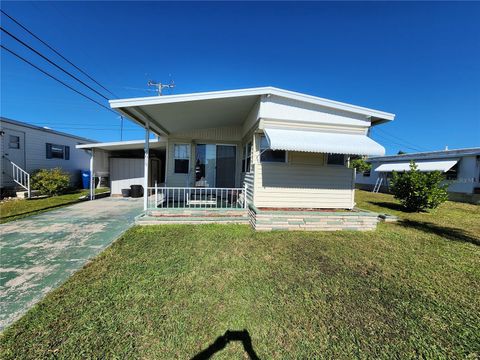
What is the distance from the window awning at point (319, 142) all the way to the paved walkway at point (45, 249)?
487 centimetres

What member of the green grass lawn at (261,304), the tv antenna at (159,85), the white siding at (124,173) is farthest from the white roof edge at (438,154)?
the tv antenna at (159,85)

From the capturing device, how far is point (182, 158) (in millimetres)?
9734

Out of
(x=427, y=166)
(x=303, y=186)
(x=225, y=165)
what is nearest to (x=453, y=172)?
(x=427, y=166)

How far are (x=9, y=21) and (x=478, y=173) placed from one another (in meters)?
24.2

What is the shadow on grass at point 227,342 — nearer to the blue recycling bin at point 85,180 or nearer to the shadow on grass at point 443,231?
the shadow on grass at point 443,231

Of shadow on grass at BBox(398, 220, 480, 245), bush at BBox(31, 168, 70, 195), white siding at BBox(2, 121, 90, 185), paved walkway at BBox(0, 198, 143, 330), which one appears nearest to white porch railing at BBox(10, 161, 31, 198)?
bush at BBox(31, 168, 70, 195)

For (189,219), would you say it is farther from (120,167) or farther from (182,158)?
(120,167)

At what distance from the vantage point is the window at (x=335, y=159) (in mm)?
7215

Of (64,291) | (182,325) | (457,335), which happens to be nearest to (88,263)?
(64,291)

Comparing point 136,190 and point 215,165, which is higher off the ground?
point 215,165

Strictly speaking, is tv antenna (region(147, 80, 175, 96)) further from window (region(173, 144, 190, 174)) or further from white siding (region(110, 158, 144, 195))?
window (region(173, 144, 190, 174))

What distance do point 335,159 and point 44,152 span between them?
57.1 ft

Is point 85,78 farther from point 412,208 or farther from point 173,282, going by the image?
point 412,208

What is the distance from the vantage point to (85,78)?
11547 mm
